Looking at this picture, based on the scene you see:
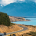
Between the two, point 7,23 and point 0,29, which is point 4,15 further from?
point 0,29

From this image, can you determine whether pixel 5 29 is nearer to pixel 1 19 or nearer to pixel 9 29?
pixel 9 29

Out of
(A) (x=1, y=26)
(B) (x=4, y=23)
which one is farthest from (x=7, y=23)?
(A) (x=1, y=26)

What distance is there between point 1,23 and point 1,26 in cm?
287

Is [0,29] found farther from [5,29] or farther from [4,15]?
[4,15]

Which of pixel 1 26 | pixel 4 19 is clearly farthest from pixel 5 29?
pixel 4 19

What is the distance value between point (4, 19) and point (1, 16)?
2341 mm

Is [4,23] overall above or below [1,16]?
below

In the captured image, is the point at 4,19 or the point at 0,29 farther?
the point at 4,19

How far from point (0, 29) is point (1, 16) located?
28.7 ft

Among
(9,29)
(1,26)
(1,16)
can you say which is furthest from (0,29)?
(1,16)

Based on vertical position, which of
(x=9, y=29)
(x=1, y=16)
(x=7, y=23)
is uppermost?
(x=1, y=16)

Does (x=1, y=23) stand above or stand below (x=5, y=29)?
above

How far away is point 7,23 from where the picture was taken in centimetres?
5028

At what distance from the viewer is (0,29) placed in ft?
143
